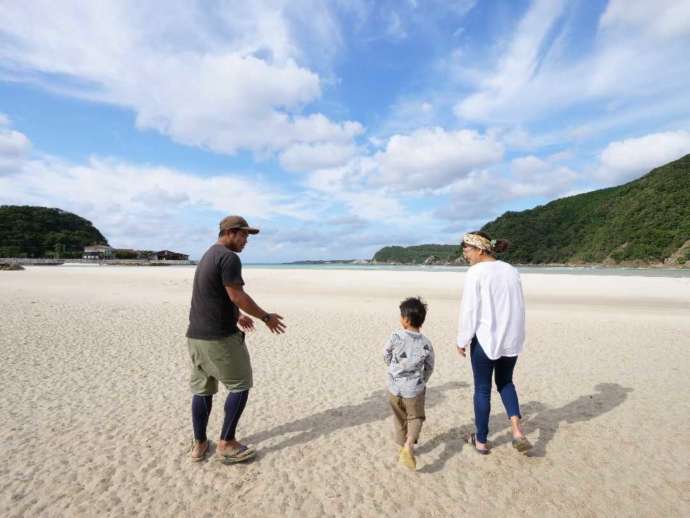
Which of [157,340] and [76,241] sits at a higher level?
[76,241]

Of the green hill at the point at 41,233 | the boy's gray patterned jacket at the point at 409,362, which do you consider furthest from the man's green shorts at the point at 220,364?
the green hill at the point at 41,233

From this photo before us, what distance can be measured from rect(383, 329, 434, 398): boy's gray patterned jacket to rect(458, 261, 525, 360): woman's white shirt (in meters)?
0.50

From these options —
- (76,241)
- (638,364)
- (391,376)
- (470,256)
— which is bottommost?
(638,364)

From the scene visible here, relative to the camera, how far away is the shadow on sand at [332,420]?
4.00m

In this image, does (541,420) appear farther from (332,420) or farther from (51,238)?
(51,238)

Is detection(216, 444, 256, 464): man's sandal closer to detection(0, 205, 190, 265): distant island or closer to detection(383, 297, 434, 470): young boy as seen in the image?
detection(383, 297, 434, 470): young boy

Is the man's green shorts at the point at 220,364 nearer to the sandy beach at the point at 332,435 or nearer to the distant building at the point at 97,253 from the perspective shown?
the sandy beach at the point at 332,435

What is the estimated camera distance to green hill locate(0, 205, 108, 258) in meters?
87.0

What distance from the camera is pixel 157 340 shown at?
8859 mm

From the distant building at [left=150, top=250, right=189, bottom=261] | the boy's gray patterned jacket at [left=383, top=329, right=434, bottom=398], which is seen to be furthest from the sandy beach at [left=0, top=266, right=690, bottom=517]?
the distant building at [left=150, top=250, right=189, bottom=261]

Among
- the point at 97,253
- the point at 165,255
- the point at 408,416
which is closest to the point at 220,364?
the point at 408,416

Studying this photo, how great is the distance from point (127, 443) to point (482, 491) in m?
3.68

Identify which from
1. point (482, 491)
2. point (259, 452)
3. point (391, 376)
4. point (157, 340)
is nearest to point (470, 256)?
point (391, 376)

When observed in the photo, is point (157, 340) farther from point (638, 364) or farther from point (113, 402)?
point (638, 364)
